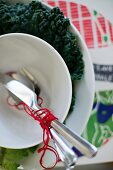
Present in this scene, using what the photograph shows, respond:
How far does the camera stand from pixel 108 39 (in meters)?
0.64

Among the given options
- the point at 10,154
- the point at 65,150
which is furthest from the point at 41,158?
the point at 65,150

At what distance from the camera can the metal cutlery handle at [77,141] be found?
0.36 m

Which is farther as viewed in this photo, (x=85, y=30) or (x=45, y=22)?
(x=85, y=30)

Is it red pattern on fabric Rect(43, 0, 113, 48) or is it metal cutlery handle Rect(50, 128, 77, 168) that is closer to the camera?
metal cutlery handle Rect(50, 128, 77, 168)

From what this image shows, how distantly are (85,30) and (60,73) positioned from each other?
0.15 metres

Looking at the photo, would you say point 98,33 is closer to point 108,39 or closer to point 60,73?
point 108,39

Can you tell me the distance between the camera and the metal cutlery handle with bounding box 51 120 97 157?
→ 0.36 m

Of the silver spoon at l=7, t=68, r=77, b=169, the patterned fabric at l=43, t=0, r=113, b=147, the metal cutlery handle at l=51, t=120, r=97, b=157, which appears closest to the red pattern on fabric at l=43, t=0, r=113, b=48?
the patterned fabric at l=43, t=0, r=113, b=147

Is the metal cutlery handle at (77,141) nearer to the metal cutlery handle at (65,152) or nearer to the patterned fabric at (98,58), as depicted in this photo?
the metal cutlery handle at (65,152)

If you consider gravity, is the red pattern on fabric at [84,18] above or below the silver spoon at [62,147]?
above

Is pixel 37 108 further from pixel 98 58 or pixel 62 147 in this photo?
pixel 98 58

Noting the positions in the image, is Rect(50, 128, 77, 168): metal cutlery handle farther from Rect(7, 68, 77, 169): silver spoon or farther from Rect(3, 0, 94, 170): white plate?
Rect(3, 0, 94, 170): white plate

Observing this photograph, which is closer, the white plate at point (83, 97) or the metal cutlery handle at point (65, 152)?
the metal cutlery handle at point (65, 152)

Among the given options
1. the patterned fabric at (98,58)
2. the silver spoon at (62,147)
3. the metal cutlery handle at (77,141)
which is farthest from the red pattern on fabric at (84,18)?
the metal cutlery handle at (77,141)
